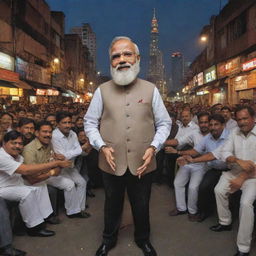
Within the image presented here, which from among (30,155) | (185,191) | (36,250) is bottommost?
(36,250)

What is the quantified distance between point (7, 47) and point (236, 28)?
18.3m

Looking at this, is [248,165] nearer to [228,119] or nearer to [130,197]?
[130,197]

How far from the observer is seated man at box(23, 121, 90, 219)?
4293 mm

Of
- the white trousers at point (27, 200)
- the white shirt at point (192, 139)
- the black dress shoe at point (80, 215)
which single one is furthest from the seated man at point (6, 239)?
the white shirt at point (192, 139)

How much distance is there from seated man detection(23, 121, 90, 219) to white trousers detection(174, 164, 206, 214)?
158cm

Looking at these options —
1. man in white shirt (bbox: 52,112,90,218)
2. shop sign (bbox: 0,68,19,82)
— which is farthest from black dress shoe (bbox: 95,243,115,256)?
→ shop sign (bbox: 0,68,19,82)

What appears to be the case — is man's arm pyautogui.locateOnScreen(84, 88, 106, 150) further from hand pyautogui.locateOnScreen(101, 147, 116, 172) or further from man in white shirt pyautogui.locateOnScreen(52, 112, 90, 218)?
man in white shirt pyautogui.locateOnScreen(52, 112, 90, 218)

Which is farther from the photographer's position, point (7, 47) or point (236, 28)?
point (236, 28)

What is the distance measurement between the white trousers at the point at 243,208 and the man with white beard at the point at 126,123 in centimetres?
120

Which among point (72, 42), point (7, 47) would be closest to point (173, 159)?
point (7, 47)

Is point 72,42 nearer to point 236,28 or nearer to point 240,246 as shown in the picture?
point 236,28

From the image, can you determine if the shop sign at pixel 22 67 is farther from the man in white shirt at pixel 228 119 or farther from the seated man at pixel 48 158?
the seated man at pixel 48 158

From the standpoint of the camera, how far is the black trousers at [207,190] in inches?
171

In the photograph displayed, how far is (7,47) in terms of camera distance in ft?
67.0
